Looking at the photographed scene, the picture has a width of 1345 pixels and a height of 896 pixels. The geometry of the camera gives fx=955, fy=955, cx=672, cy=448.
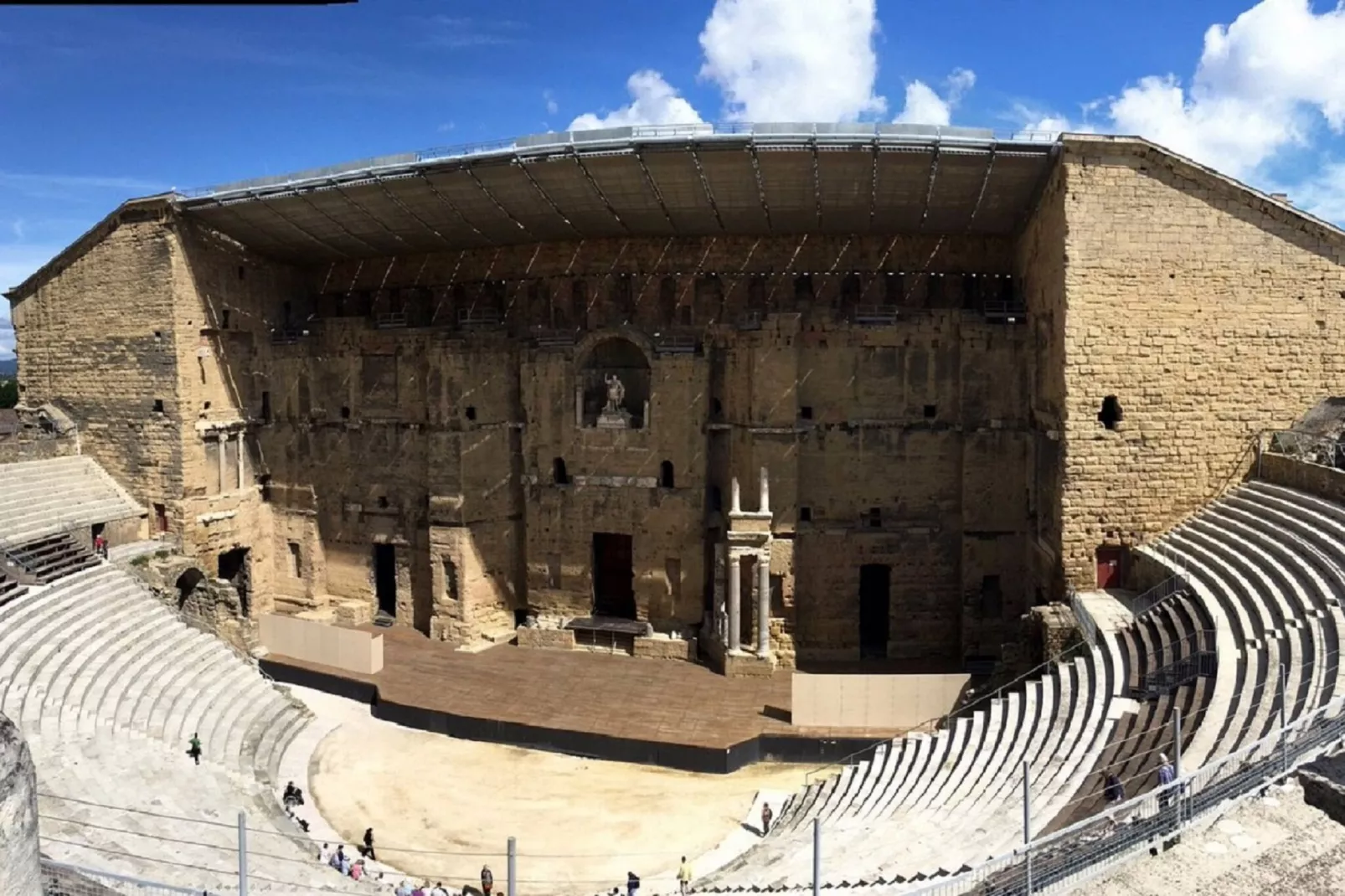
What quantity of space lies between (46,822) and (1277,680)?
Answer: 19214 millimetres

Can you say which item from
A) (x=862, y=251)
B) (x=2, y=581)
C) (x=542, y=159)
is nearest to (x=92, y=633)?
(x=2, y=581)

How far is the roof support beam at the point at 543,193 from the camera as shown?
27.3 meters

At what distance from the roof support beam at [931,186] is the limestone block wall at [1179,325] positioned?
3.85 meters

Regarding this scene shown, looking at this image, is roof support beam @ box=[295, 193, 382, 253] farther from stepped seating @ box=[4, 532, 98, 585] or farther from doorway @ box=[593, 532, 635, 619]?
doorway @ box=[593, 532, 635, 619]

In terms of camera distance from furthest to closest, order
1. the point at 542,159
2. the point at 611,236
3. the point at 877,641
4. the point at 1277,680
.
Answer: the point at 611,236 < the point at 877,641 < the point at 542,159 < the point at 1277,680

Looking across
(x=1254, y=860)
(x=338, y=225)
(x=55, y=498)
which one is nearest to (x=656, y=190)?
(x=338, y=225)

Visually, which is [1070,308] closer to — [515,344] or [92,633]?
[515,344]

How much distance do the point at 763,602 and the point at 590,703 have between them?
5.77 metres

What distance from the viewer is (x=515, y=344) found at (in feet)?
103

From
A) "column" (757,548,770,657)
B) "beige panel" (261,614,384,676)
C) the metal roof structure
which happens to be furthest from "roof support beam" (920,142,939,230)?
"beige panel" (261,614,384,676)

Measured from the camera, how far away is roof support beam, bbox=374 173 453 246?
1148 inches

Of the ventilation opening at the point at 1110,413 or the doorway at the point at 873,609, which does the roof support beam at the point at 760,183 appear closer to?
the ventilation opening at the point at 1110,413

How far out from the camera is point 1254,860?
366 inches

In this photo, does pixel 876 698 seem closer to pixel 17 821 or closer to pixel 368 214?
pixel 17 821
